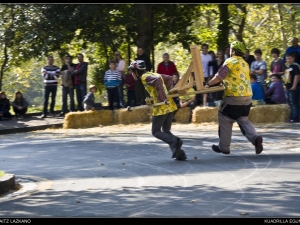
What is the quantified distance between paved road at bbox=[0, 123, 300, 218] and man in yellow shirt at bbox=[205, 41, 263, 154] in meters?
0.45

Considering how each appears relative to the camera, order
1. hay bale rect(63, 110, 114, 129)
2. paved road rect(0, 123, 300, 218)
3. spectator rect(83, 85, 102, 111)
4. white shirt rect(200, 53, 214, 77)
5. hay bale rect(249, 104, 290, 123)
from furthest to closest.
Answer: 1. spectator rect(83, 85, 102, 111)
2. white shirt rect(200, 53, 214, 77)
3. hay bale rect(63, 110, 114, 129)
4. hay bale rect(249, 104, 290, 123)
5. paved road rect(0, 123, 300, 218)

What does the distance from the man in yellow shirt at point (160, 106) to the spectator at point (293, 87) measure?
6.08 metres

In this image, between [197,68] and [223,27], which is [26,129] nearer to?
[197,68]

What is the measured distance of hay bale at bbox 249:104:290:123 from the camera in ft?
61.6

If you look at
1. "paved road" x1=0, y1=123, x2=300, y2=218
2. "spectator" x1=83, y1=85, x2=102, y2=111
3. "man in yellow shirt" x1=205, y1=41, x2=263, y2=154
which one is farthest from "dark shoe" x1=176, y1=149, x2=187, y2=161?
"spectator" x1=83, y1=85, x2=102, y2=111

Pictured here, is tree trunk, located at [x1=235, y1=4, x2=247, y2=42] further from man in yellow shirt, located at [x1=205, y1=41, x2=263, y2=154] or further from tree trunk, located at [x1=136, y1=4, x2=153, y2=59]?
man in yellow shirt, located at [x1=205, y1=41, x2=263, y2=154]

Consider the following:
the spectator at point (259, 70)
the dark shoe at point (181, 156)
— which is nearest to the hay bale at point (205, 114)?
the spectator at point (259, 70)

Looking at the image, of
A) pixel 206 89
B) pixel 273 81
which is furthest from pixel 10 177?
pixel 273 81

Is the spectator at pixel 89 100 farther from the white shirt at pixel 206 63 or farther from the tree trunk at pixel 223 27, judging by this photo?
the tree trunk at pixel 223 27

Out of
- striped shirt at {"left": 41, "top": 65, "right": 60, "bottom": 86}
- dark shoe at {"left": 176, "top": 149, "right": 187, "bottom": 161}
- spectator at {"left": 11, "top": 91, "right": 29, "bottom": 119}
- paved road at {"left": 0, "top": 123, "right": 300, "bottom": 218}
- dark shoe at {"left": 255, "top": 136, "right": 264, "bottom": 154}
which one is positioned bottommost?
paved road at {"left": 0, "top": 123, "right": 300, "bottom": 218}

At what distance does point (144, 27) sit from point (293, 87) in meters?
6.76

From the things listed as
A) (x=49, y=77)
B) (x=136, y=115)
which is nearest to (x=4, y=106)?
(x=49, y=77)

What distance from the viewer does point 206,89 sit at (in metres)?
13.0

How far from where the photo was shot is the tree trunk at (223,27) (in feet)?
87.3
